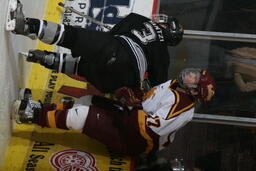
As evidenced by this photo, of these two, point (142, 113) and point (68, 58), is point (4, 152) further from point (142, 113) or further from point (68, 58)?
point (142, 113)

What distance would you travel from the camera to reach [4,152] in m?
2.79

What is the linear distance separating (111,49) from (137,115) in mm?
411

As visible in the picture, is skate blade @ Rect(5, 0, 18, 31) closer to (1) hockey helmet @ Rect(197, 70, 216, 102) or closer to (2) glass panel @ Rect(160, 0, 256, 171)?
(1) hockey helmet @ Rect(197, 70, 216, 102)

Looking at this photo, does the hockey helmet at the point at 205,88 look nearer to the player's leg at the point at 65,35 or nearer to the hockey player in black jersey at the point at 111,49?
the hockey player in black jersey at the point at 111,49

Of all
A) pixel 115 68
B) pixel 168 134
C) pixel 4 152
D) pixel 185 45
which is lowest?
pixel 4 152

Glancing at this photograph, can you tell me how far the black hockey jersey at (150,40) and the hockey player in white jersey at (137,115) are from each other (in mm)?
158

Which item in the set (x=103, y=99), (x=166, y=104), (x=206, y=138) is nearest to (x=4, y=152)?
(x=103, y=99)

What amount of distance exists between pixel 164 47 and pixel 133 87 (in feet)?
1.09

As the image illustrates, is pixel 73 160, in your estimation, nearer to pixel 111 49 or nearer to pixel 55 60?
pixel 55 60

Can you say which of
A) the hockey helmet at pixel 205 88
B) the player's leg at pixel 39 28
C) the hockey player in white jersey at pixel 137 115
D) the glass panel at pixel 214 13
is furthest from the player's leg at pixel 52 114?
the glass panel at pixel 214 13

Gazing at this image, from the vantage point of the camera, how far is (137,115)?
2.60m

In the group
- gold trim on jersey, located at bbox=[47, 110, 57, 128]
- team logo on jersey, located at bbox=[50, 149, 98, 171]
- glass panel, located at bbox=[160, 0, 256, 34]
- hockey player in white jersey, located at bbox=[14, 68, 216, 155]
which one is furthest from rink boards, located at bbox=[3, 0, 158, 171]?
glass panel, located at bbox=[160, 0, 256, 34]

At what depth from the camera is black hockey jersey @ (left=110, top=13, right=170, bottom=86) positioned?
2729 mm

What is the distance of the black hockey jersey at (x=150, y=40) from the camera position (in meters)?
2.73
